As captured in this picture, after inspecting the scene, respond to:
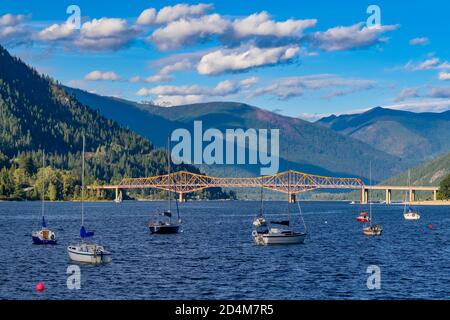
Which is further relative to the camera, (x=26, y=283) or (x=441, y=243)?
(x=441, y=243)

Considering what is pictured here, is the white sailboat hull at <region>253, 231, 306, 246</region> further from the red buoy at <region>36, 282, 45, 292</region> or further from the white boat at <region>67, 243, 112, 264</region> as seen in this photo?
the red buoy at <region>36, 282, 45, 292</region>

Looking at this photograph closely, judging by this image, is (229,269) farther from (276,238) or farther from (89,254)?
(276,238)

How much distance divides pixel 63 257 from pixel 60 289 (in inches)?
1283

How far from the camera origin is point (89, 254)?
104375 mm

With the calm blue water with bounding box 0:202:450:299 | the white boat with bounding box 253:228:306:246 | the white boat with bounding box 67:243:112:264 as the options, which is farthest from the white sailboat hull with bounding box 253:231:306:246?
the white boat with bounding box 67:243:112:264

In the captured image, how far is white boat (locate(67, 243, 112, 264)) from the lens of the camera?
104375 mm

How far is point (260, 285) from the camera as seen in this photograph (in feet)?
291

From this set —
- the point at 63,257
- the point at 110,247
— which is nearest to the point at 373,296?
A: the point at 63,257

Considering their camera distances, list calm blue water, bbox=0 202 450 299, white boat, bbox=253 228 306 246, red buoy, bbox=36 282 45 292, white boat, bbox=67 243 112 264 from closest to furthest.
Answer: red buoy, bbox=36 282 45 292, calm blue water, bbox=0 202 450 299, white boat, bbox=67 243 112 264, white boat, bbox=253 228 306 246

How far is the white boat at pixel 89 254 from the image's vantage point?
104375 millimetres

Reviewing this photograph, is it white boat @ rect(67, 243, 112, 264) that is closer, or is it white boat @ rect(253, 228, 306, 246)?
white boat @ rect(67, 243, 112, 264)

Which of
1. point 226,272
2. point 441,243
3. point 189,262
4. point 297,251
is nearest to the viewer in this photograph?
point 226,272
